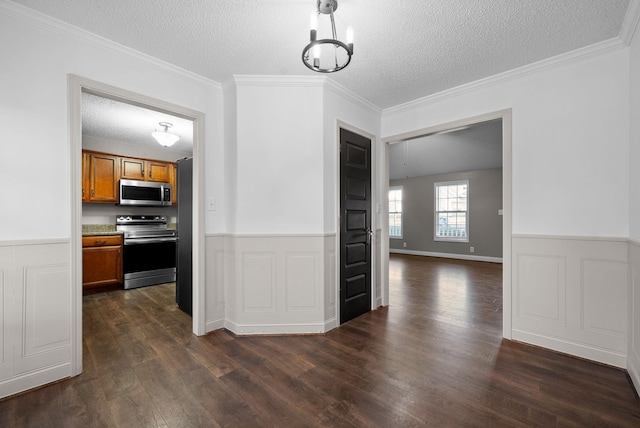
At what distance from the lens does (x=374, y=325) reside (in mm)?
3154

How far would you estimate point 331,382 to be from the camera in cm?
206

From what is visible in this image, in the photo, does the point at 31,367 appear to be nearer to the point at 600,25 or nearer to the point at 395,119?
the point at 395,119

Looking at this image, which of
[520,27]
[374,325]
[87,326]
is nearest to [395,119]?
[520,27]

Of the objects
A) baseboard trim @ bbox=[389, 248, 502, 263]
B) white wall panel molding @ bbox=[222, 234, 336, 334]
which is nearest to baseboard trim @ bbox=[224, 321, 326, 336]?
white wall panel molding @ bbox=[222, 234, 336, 334]

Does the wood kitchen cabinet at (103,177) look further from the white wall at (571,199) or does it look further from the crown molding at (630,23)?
the crown molding at (630,23)

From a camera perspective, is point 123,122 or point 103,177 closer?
point 123,122

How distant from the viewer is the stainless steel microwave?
4.93 meters

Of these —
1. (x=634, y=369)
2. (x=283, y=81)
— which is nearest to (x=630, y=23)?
(x=634, y=369)

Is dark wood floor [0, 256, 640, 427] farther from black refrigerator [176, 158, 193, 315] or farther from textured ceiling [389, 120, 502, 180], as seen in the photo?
textured ceiling [389, 120, 502, 180]

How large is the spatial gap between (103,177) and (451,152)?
748 cm

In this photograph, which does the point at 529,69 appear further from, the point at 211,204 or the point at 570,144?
the point at 211,204

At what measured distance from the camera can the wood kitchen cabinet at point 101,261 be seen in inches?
175

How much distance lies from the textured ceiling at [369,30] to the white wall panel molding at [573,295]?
169 cm

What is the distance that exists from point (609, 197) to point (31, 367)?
4.60m
